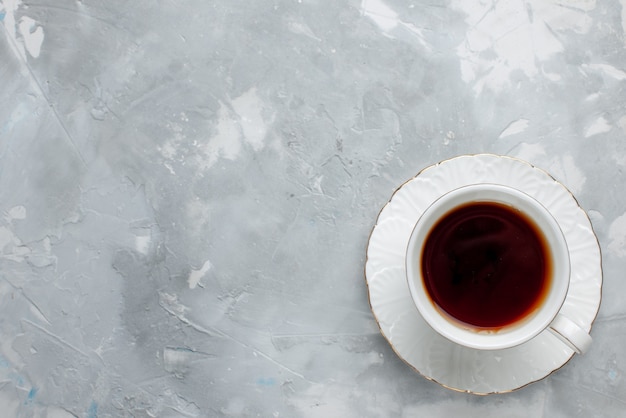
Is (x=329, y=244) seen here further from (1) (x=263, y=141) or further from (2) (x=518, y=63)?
(2) (x=518, y=63)

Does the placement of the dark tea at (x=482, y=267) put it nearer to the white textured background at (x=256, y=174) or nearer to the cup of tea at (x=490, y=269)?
the cup of tea at (x=490, y=269)

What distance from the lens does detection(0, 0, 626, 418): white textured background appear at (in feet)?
2.98

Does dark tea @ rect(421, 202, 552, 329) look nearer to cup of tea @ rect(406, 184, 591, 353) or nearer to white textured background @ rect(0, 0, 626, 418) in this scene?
cup of tea @ rect(406, 184, 591, 353)

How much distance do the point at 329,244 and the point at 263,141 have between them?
167mm

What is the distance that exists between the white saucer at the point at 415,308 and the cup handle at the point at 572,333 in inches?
3.6

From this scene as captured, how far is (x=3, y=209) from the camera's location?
3.06ft

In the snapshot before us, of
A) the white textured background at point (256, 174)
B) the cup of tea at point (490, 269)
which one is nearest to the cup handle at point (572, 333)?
the cup of tea at point (490, 269)

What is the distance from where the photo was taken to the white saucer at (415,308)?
81 cm

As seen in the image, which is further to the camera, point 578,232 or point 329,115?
point 329,115

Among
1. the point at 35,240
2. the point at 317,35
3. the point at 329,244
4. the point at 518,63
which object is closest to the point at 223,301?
the point at 329,244

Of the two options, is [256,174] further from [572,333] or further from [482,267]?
[572,333]

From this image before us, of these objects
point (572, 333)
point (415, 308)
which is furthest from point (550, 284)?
point (415, 308)

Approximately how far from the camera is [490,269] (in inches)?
31.1

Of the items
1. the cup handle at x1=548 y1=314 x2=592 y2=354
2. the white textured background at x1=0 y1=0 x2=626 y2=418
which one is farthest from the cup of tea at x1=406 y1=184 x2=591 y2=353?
the white textured background at x1=0 y1=0 x2=626 y2=418
